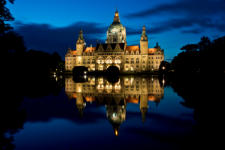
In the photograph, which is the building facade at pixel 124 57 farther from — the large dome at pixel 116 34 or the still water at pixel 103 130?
the still water at pixel 103 130

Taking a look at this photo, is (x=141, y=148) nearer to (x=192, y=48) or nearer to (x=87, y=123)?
(x=87, y=123)

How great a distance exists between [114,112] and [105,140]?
5189 millimetres

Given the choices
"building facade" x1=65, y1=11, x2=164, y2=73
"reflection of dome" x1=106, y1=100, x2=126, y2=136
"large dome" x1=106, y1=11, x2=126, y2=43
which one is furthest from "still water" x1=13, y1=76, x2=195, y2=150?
"large dome" x1=106, y1=11, x2=126, y2=43

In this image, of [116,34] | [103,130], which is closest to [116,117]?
[103,130]

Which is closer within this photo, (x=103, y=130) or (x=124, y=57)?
(x=103, y=130)

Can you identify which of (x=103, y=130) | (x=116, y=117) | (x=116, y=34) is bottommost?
(x=103, y=130)

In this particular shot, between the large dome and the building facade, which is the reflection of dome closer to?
the building facade

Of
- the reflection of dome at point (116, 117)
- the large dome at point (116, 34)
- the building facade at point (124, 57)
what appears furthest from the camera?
the large dome at point (116, 34)

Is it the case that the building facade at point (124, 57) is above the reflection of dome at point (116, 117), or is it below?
above

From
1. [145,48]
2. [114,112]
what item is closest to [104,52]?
[145,48]

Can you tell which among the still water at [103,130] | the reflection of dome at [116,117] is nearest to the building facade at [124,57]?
the reflection of dome at [116,117]

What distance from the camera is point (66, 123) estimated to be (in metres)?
11.8

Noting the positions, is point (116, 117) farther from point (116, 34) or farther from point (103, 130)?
point (116, 34)

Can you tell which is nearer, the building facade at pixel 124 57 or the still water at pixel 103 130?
the still water at pixel 103 130
